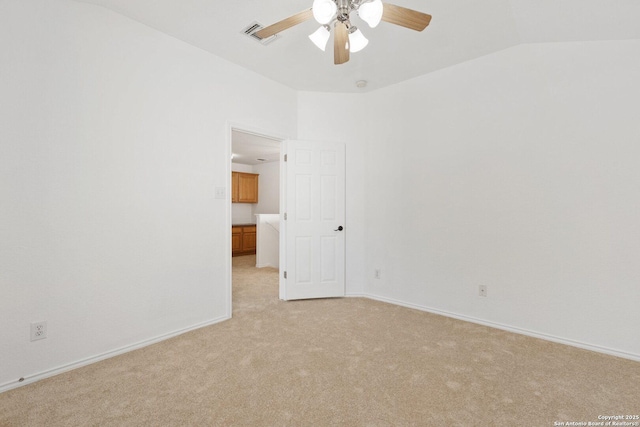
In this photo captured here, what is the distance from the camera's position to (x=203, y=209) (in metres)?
2.74

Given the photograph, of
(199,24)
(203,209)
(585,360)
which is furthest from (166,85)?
(585,360)

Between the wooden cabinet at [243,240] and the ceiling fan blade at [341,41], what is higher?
the ceiling fan blade at [341,41]

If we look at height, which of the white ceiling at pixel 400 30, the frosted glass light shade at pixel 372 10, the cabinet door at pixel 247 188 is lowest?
the cabinet door at pixel 247 188

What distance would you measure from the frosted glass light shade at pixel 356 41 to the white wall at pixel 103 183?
1624mm

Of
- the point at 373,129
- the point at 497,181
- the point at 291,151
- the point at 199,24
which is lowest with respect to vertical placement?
the point at 497,181

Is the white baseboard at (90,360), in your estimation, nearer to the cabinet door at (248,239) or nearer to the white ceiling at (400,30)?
the white ceiling at (400,30)

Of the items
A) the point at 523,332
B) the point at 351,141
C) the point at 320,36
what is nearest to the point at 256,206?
the point at 351,141

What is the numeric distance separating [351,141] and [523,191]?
2032mm

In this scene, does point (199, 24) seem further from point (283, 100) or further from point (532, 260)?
point (532, 260)

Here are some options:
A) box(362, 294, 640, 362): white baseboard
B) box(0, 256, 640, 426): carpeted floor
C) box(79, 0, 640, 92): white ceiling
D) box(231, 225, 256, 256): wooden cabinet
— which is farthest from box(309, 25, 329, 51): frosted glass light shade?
box(231, 225, 256, 256): wooden cabinet

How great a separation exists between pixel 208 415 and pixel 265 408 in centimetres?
32

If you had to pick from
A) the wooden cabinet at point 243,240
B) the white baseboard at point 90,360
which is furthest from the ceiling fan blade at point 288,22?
the wooden cabinet at point 243,240

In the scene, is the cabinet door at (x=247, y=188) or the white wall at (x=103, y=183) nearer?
the white wall at (x=103, y=183)

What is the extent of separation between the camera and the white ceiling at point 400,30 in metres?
2.05
